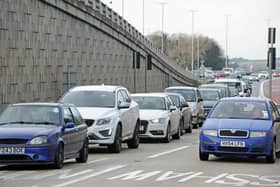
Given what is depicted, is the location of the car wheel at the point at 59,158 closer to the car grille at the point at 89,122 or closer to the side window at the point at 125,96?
the car grille at the point at 89,122

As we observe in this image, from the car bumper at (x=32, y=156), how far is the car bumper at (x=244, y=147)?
4118 mm

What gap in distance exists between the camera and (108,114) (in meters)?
21.5

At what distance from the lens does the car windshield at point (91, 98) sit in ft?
73.5

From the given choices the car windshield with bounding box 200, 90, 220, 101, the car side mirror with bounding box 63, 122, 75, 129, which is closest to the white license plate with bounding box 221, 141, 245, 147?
the car side mirror with bounding box 63, 122, 75, 129

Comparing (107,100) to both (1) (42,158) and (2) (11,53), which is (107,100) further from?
(2) (11,53)

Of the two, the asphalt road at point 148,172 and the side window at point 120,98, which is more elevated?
the side window at point 120,98

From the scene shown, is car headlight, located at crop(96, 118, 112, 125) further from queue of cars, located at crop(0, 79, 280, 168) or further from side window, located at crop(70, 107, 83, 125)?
side window, located at crop(70, 107, 83, 125)

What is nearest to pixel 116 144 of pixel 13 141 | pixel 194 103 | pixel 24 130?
pixel 24 130

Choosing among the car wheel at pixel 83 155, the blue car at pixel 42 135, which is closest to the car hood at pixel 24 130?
the blue car at pixel 42 135

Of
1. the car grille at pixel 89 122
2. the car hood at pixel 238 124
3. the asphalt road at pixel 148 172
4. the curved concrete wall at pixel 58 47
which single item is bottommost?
the asphalt road at pixel 148 172

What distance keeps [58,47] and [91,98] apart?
20874 mm

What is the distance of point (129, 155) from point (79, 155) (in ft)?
9.33

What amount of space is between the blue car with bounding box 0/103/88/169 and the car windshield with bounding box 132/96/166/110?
30.8 feet

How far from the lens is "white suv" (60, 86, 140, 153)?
2125 cm
